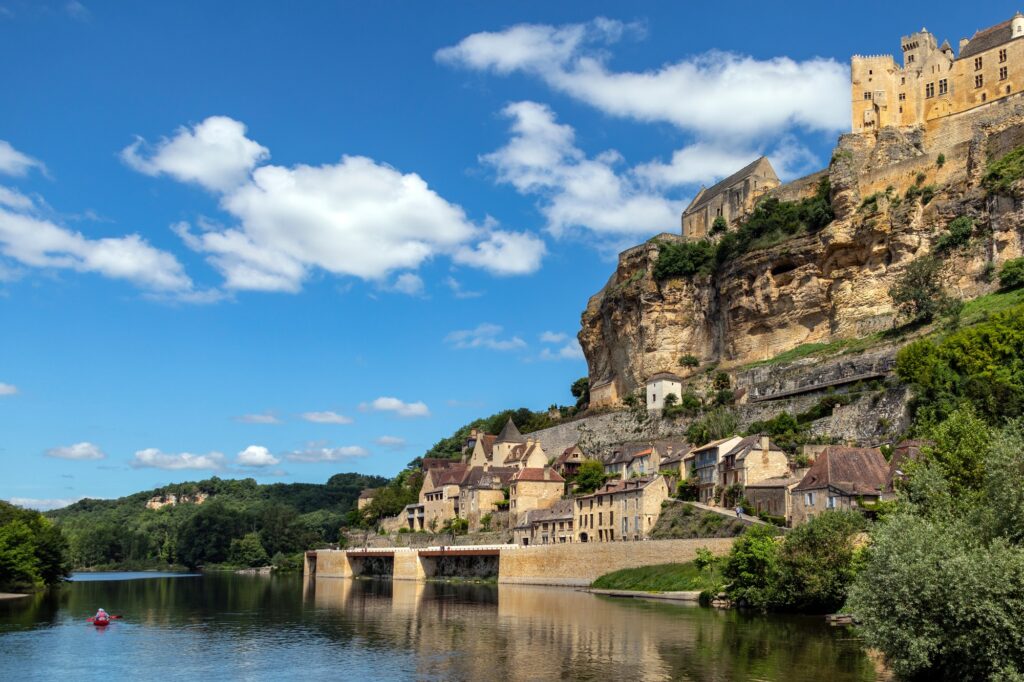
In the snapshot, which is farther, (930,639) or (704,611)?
(704,611)

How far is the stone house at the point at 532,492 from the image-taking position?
68750 mm

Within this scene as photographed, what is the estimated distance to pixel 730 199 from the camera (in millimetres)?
90125

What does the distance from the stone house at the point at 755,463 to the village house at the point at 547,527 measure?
11.6 m

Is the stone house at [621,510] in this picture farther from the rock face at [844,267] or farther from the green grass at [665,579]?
the rock face at [844,267]

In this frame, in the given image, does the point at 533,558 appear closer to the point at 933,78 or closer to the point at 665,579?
the point at 665,579

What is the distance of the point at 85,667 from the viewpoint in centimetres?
2989

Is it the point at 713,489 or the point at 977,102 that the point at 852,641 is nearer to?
the point at 713,489

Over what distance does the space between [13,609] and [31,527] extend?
16.4 metres

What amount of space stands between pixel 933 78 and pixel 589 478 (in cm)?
4468

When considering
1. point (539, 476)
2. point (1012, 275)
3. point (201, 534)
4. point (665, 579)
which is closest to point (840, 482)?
point (665, 579)

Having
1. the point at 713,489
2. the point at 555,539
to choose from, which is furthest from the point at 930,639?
the point at 555,539

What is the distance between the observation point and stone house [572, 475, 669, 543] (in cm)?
5484

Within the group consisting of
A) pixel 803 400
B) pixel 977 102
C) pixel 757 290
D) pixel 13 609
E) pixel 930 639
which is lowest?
pixel 13 609

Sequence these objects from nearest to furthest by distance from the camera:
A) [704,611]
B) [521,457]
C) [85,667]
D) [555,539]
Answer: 1. [85,667]
2. [704,611]
3. [555,539]
4. [521,457]
